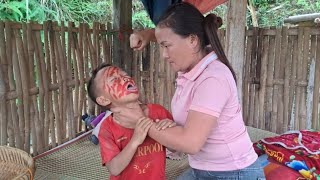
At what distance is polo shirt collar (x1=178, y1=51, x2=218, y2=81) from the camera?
3.84 feet

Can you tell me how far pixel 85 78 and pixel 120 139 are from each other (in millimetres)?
2373

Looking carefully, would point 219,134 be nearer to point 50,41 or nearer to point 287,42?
point 50,41

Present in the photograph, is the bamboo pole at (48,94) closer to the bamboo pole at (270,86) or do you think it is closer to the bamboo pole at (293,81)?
the bamboo pole at (270,86)

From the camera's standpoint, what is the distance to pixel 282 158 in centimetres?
223

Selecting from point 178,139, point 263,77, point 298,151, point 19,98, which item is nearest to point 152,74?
point 263,77

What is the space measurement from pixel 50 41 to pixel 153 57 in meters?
1.41

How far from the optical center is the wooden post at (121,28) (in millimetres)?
3926

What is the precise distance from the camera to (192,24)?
119 cm

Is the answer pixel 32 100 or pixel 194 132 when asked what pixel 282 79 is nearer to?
pixel 32 100

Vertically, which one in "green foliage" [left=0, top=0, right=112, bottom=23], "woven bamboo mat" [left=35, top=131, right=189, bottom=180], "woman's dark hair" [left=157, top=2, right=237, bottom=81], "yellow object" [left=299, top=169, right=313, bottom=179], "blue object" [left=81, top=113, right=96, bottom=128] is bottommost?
"woven bamboo mat" [left=35, top=131, right=189, bottom=180]

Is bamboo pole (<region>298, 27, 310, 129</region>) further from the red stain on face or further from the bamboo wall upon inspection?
the red stain on face

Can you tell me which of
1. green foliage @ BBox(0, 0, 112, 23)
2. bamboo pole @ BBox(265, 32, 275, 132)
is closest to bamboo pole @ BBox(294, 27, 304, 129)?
bamboo pole @ BBox(265, 32, 275, 132)

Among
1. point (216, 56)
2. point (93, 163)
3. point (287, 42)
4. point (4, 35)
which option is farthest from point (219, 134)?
point (287, 42)

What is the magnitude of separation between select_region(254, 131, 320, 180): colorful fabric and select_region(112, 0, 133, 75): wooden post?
2.13m
